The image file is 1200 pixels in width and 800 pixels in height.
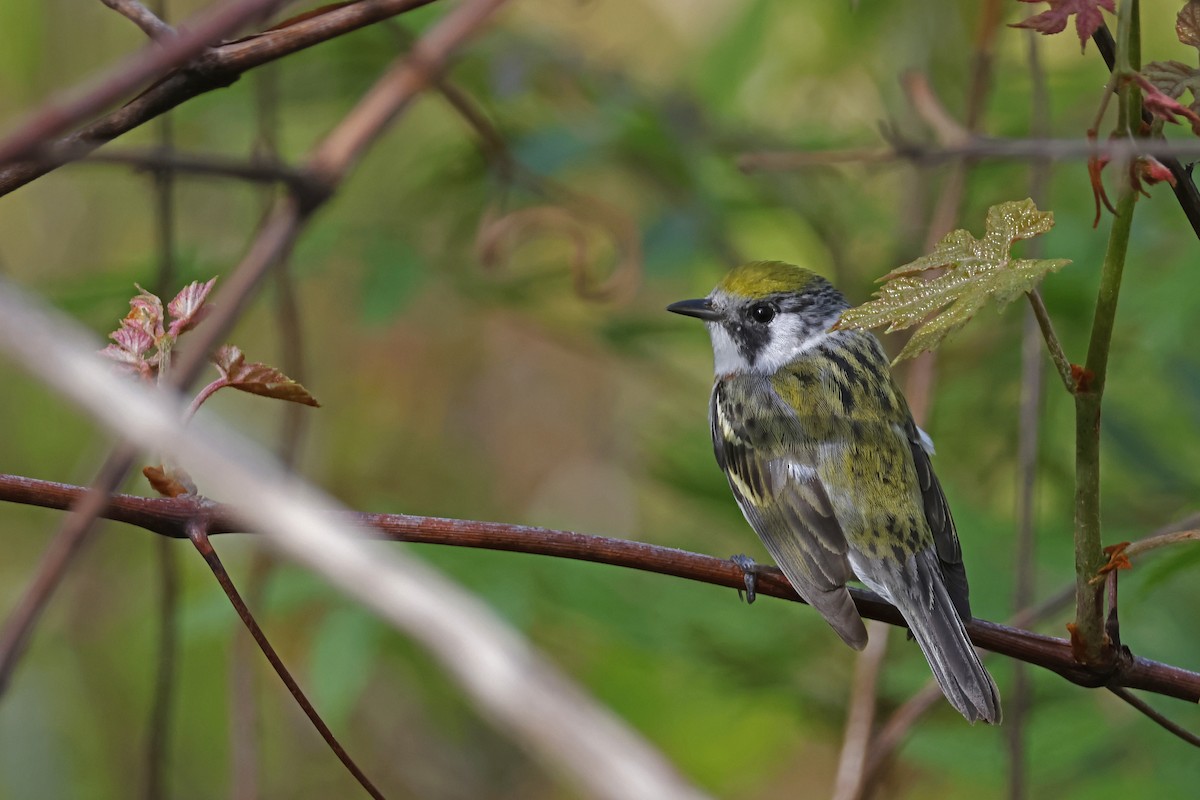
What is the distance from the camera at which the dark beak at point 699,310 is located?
365 cm

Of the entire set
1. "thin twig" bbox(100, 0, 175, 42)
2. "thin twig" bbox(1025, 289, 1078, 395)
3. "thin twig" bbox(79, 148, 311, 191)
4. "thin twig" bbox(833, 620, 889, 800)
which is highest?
"thin twig" bbox(100, 0, 175, 42)

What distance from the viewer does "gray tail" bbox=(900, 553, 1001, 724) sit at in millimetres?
2539

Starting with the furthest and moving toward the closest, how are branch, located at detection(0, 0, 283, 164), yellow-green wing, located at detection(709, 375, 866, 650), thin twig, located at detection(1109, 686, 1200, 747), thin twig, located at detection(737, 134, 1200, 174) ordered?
yellow-green wing, located at detection(709, 375, 866, 650) → thin twig, located at detection(1109, 686, 1200, 747) → thin twig, located at detection(737, 134, 1200, 174) → branch, located at detection(0, 0, 283, 164)

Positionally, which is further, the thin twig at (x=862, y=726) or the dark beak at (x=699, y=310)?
the dark beak at (x=699, y=310)

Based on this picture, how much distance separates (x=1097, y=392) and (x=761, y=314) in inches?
89.1

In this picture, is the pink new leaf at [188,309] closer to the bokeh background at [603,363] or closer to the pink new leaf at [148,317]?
the pink new leaf at [148,317]

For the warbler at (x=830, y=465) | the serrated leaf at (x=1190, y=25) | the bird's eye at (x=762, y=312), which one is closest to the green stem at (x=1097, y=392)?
the serrated leaf at (x=1190, y=25)

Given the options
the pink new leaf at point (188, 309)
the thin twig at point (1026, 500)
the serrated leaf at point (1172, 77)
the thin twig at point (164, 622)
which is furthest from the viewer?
the thin twig at point (1026, 500)

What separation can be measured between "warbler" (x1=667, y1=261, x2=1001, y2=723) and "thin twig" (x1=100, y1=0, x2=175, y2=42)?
1.78 meters

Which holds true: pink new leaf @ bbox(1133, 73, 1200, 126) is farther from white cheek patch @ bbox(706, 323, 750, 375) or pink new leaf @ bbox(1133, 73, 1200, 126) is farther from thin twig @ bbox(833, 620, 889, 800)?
white cheek patch @ bbox(706, 323, 750, 375)

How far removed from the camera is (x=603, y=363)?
21.9ft

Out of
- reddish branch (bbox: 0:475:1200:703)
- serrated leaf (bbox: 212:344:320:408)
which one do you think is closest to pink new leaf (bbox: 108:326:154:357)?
serrated leaf (bbox: 212:344:320:408)

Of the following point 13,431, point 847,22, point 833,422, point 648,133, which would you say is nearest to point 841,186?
point 847,22

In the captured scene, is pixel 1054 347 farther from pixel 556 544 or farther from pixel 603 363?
pixel 603 363
